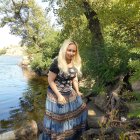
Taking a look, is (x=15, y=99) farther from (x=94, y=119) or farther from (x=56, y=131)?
(x=56, y=131)

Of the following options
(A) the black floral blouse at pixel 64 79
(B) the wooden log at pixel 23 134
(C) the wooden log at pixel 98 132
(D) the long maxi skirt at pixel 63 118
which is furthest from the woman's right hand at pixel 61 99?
(B) the wooden log at pixel 23 134

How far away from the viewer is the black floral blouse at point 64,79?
7234 mm

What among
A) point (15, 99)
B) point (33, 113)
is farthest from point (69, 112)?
point (15, 99)

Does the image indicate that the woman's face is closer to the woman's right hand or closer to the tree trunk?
the woman's right hand

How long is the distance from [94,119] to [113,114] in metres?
0.72

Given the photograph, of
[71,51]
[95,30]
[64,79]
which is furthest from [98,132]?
[95,30]

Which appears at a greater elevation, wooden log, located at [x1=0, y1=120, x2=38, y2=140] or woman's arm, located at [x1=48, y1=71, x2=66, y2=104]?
woman's arm, located at [x1=48, y1=71, x2=66, y2=104]

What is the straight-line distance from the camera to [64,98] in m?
7.39

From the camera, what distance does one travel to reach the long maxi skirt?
7387 mm

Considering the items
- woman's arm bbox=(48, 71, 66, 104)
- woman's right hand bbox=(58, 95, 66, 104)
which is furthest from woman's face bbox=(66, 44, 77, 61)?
woman's right hand bbox=(58, 95, 66, 104)

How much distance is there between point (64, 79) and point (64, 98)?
47 centimetres

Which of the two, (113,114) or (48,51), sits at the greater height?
(48,51)

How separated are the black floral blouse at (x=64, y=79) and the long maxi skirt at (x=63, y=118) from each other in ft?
0.53

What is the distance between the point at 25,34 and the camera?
142 ft
